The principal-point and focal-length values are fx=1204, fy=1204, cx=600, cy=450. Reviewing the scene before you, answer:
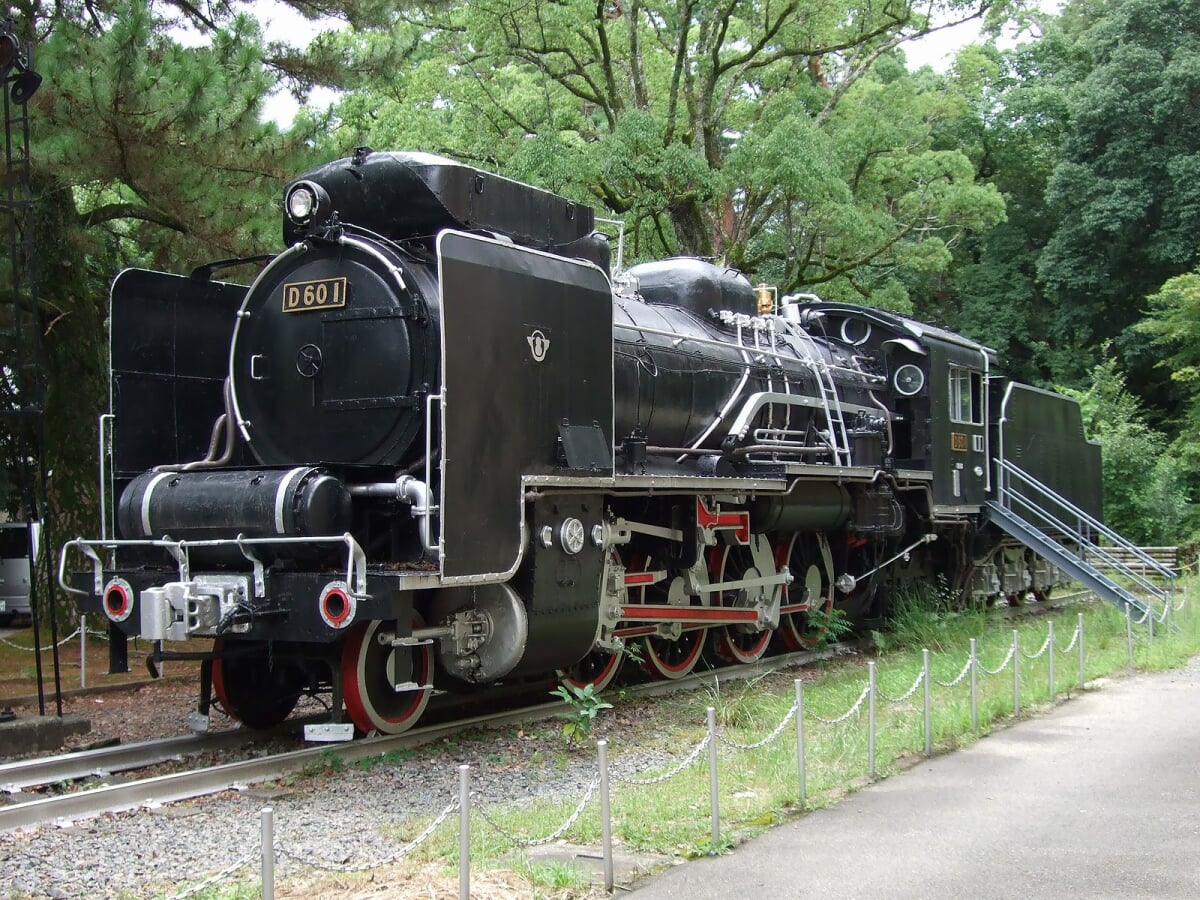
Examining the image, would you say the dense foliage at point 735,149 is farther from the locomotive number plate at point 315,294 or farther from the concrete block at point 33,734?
the concrete block at point 33,734

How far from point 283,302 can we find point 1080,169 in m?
29.2

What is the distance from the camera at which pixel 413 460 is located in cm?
773

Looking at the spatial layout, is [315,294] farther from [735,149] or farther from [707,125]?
[707,125]

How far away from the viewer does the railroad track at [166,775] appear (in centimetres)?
636

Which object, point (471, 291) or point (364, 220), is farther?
point (364, 220)

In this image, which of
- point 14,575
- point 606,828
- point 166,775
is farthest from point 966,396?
point 14,575

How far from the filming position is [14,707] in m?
10.1

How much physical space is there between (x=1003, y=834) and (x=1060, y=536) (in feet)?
40.5

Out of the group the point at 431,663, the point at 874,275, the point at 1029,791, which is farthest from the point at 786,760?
the point at 874,275

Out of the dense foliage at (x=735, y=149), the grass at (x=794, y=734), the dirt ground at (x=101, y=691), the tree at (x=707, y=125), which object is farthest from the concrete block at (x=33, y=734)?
the tree at (x=707, y=125)

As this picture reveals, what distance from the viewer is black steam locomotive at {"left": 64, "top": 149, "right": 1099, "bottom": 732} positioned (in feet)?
24.1

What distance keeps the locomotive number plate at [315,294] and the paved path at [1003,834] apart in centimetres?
434

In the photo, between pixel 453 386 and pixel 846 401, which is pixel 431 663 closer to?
pixel 453 386

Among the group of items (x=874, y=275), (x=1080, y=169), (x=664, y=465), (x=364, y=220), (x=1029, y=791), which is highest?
(x=1080, y=169)
